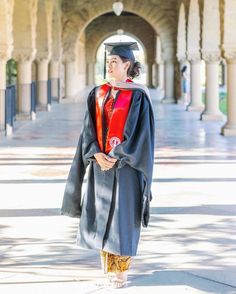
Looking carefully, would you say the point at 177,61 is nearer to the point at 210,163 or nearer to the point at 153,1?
the point at 153,1

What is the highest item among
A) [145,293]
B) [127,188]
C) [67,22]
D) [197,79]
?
[67,22]

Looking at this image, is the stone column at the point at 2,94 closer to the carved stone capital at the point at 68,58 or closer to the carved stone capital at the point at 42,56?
the carved stone capital at the point at 42,56

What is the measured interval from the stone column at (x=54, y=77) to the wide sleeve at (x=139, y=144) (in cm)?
2227

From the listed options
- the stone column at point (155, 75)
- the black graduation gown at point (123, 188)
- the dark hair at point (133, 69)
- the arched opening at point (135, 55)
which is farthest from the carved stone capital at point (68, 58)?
the black graduation gown at point (123, 188)

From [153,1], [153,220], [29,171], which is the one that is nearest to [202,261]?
[153,220]

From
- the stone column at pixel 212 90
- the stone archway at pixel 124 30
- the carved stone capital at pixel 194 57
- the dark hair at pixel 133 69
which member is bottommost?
the dark hair at pixel 133 69

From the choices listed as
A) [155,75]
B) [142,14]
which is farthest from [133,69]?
[155,75]

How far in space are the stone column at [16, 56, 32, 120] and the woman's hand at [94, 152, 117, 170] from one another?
14455mm

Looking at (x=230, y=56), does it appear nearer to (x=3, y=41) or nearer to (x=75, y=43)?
(x=3, y=41)

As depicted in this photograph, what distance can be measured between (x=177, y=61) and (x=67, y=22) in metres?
5.10

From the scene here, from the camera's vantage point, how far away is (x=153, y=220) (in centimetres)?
657

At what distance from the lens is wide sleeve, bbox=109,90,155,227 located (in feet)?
14.2

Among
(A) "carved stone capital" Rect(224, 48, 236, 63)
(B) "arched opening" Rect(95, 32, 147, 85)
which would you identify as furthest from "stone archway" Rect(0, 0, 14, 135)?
(A) "carved stone capital" Rect(224, 48, 236, 63)

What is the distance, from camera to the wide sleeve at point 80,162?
447cm
